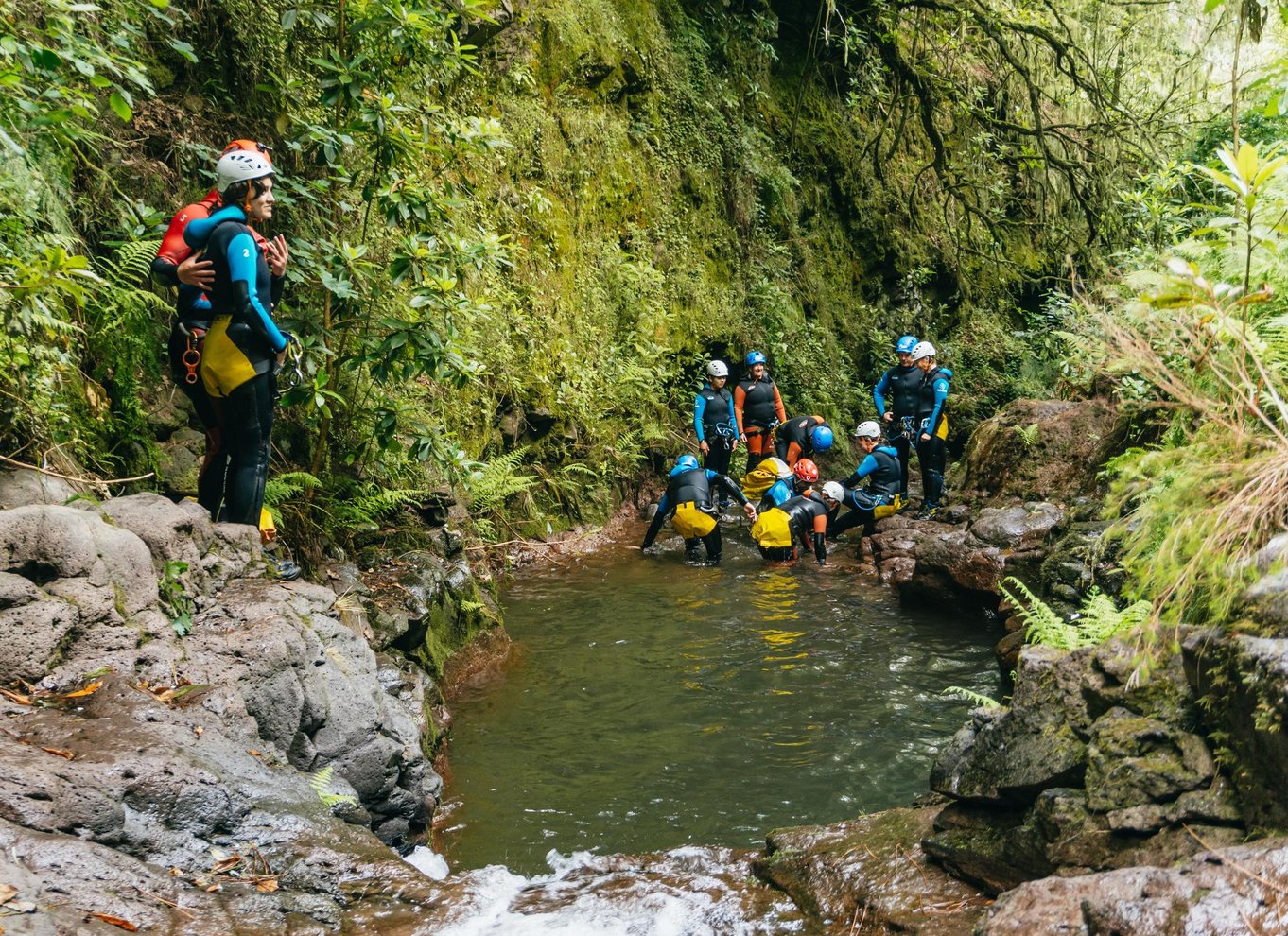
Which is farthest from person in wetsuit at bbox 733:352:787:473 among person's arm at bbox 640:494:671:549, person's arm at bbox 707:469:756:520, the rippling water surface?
the rippling water surface

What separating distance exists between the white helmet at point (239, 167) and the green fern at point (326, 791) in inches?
122

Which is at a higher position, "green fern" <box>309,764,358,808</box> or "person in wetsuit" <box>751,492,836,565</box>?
"person in wetsuit" <box>751,492,836,565</box>

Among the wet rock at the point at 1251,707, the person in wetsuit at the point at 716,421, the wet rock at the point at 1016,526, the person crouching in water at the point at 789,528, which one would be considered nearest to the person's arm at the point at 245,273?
the wet rock at the point at 1251,707

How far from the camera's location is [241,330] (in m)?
5.07

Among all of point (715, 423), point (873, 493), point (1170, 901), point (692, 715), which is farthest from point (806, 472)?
point (1170, 901)

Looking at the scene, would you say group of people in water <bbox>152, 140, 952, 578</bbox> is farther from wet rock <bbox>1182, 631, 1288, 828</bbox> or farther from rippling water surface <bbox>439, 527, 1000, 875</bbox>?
wet rock <bbox>1182, 631, 1288, 828</bbox>

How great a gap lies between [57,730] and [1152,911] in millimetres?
3665

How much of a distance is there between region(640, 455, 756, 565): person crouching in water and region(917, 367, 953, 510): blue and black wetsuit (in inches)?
116

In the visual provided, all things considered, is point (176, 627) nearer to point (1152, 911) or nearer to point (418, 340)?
point (418, 340)

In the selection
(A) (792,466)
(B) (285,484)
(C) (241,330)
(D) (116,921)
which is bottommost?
(D) (116,921)

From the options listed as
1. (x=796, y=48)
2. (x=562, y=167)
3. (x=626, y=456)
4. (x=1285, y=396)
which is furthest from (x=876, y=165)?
(x=1285, y=396)

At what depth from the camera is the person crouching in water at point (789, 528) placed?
468 inches

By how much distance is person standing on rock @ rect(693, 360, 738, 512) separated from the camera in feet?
46.8

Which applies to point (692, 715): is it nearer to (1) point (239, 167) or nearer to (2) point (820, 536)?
(1) point (239, 167)
